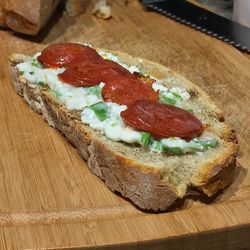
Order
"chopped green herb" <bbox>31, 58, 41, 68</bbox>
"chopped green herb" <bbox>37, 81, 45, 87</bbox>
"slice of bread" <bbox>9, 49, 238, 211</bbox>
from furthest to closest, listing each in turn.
A: "chopped green herb" <bbox>31, 58, 41, 68</bbox> → "chopped green herb" <bbox>37, 81, 45, 87</bbox> → "slice of bread" <bbox>9, 49, 238, 211</bbox>

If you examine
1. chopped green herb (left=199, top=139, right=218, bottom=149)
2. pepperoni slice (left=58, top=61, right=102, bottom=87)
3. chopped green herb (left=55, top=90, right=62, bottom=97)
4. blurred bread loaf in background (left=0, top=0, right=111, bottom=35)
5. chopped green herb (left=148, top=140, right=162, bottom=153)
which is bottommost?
blurred bread loaf in background (left=0, top=0, right=111, bottom=35)

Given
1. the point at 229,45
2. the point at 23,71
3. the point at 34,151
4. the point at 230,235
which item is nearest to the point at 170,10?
the point at 229,45

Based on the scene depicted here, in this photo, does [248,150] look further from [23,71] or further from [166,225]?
[23,71]

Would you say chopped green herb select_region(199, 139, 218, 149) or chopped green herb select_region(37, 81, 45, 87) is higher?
chopped green herb select_region(199, 139, 218, 149)

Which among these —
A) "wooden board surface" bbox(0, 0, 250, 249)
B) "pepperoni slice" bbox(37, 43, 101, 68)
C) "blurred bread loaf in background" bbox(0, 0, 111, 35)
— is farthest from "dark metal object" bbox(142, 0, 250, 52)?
"pepperoni slice" bbox(37, 43, 101, 68)

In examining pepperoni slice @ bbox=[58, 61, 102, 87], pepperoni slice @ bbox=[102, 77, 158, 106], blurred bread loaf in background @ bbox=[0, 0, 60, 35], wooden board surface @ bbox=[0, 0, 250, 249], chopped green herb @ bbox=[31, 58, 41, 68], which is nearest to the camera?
wooden board surface @ bbox=[0, 0, 250, 249]

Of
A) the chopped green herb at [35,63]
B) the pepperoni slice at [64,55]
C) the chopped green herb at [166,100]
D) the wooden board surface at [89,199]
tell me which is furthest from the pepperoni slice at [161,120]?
the chopped green herb at [35,63]

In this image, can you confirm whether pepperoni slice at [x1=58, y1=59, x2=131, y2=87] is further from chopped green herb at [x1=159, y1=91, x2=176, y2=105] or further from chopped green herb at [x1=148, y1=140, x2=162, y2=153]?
chopped green herb at [x1=148, y1=140, x2=162, y2=153]
